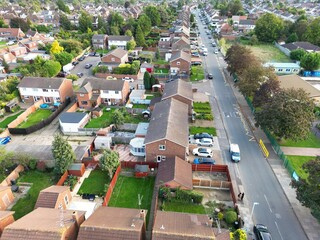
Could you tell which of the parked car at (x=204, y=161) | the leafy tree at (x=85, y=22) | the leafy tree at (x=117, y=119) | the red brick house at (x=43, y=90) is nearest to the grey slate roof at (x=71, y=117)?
the leafy tree at (x=117, y=119)

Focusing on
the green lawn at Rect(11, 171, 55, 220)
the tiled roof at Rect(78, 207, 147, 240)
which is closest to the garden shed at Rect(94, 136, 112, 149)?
the green lawn at Rect(11, 171, 55, 220)

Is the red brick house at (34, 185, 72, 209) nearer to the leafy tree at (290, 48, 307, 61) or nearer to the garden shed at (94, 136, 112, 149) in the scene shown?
the garden shed at (94, 136, 112, 149)

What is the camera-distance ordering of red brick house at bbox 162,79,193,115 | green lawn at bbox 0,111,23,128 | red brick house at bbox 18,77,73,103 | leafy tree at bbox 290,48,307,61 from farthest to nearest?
leafy tree at bbox 290,48,307,61, red brick house at bbox 18,77,73,103, red brick house at bbox 162,79,193,115, green lawn at bbox 0,111,23,128

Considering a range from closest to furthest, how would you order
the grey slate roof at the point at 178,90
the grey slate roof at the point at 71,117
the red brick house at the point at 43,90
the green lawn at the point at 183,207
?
the green lawn at the point at 183,207
the grey slate roof at the point at 71,117
the grey slate roof at the point at 178,90
the red brick house at the point at 43,90

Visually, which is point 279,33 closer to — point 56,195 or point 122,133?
point 122,133

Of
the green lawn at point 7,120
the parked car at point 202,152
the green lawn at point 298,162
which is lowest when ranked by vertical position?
the green lawn at point 7,120

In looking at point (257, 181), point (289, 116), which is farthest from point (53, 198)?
point (289, 116)

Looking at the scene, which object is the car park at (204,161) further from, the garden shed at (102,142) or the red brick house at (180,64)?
the red brick house at (180,64)
